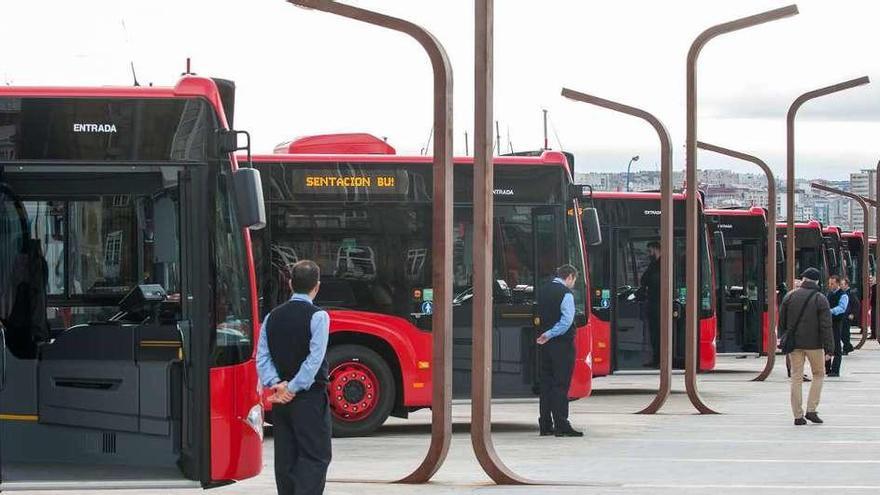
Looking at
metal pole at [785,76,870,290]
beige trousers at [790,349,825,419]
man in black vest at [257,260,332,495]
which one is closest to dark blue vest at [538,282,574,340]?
beige trousers at [790,349,825,419]

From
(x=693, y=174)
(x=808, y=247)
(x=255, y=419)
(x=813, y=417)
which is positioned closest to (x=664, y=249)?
(x=693, y=174)

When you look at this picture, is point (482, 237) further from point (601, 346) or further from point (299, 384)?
point (601, 346)

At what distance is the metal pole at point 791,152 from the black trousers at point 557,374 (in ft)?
44.0

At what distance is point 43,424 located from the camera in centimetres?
1173

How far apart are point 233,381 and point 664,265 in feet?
39.8

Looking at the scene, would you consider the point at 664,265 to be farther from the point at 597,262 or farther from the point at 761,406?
the point at 597,262

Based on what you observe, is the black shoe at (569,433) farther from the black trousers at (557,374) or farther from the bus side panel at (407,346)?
the bus side panel at (407,346)

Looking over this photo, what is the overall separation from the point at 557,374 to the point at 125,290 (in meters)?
7.56

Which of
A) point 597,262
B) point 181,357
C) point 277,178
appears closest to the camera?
Result: point 181,357

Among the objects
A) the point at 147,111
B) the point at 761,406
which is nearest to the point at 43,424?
the point at 147,111

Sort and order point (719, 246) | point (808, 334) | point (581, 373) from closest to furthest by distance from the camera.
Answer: point (581, 373), point (808, 334), point (719, 246)

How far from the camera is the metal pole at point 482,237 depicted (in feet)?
46.1

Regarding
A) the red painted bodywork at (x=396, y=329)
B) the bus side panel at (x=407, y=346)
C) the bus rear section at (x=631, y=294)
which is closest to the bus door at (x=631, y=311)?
the bus rear section at (x=631, y=294)

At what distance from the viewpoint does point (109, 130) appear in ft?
38.1
